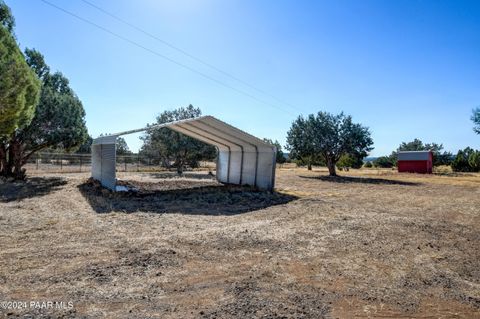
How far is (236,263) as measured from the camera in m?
5.24

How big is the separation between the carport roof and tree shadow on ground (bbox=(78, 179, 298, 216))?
2423 mm

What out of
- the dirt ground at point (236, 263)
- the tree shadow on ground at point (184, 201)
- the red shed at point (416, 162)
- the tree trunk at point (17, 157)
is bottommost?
the dirt ground at point (236, 263)

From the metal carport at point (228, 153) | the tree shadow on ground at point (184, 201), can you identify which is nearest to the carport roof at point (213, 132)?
the metal carport at point (228, 153)

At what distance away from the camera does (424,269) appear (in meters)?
5.14


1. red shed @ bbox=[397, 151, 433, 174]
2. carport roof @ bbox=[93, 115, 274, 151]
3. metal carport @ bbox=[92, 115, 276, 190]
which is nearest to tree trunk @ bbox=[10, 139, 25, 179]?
metal carport @ bbox=[92, 115, 276, 190]

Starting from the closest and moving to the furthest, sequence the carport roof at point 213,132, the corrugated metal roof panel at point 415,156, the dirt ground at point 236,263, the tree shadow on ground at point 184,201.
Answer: the dirt ground at point 236,263 < the tree shadow on ground at point 184,201 < the carport roof at point 213,132 < the corrugated metal roof panel at point 415,156

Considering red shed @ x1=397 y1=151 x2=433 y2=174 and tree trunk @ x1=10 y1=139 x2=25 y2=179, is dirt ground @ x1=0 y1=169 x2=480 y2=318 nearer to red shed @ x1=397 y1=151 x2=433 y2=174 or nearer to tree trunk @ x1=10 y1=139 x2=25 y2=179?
tree trunk @ x1=10 y1=139 x2=25 y2=179

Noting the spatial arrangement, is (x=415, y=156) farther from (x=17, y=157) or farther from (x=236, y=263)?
(x=236, y=263)

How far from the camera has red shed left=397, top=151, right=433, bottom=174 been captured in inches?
1558

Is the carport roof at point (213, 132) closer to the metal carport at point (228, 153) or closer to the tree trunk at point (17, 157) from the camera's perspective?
the metal carport at point (228, 153)

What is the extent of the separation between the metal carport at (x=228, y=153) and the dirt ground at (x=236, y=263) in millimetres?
4852

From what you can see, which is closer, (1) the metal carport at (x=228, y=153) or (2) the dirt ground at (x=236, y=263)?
(2) the dirt ground at (x=236, y=263)

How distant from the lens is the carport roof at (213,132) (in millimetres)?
13852

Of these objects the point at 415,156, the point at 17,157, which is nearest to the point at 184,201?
the point at 17,157
